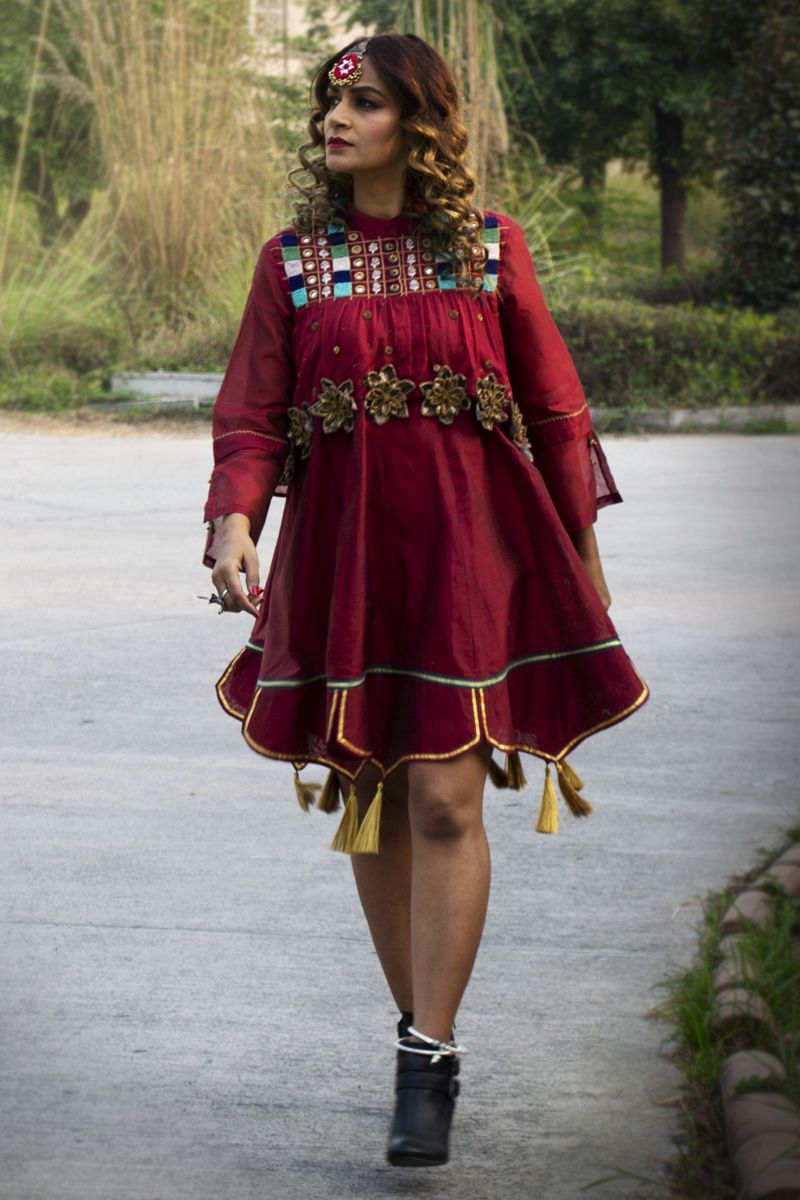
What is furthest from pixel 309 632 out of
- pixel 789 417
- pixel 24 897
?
pixel 789 417

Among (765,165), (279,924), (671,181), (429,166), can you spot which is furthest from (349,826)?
(671,181)

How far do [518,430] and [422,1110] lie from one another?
1.14 metres

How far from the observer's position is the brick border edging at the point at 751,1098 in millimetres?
3002

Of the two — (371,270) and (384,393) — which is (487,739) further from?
(371,270)

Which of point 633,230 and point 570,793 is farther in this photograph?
point 633,230

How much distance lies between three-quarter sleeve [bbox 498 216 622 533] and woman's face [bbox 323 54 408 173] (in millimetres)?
246

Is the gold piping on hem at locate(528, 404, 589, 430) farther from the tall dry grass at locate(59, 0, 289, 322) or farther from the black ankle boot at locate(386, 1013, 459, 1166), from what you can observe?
the tall dry grass at locate(59, 0, 289, 322)

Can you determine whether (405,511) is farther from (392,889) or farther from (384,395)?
(392,889)

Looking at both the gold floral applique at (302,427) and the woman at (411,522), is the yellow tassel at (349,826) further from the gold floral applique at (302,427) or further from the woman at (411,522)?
the gold floral applique at (302,427)

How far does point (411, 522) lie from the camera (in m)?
3.21

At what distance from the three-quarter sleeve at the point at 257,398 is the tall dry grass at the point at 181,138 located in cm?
1329

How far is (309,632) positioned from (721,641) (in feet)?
14.3

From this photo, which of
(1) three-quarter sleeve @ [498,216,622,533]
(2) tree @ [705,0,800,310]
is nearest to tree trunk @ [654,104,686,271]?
(2) tree @ [705,0,800,310]

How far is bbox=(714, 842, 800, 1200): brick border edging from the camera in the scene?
3.00 metres
